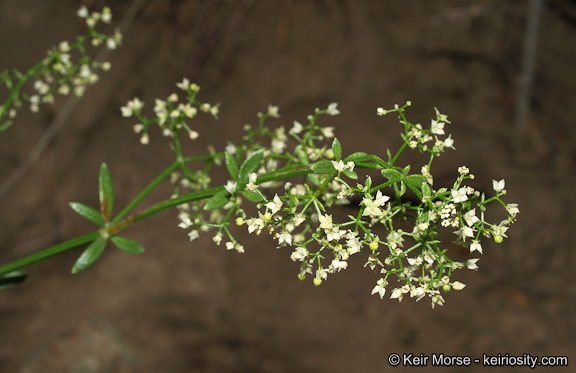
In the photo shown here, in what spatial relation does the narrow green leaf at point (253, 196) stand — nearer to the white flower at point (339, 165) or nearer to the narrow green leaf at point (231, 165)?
the narrow green leaf at point (231, 165)

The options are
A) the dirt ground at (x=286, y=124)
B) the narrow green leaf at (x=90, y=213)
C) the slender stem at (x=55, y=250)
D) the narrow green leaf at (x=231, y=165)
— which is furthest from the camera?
the dirt ground at (x=286, y=124)

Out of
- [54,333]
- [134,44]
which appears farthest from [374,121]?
[54,333]

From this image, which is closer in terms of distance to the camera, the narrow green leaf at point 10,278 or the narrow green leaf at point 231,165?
the narrow green leaf at point 231,165

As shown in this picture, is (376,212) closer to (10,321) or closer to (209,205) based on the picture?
(209,205)

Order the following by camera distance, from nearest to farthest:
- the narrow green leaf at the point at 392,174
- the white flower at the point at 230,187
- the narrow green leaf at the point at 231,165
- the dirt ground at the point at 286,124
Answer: the narrow green leaf at the point at 392,174 < the white flower at the point at 230,187 < the narrow green leaf at the point at 231,165 < the dirt ground at the point at 286,124

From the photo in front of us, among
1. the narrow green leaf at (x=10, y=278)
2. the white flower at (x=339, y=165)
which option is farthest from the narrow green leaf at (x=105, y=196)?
the white flower at (x=339, y=165)

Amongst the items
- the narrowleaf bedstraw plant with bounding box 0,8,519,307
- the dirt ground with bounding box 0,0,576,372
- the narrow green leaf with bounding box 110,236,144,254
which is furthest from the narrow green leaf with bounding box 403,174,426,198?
the dirt ground with bounding box 0,0,576,372

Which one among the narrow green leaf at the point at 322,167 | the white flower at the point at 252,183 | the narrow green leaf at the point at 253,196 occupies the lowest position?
the white flower at the point at 252,183

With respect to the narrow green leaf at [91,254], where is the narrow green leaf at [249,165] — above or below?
above
